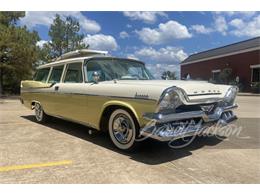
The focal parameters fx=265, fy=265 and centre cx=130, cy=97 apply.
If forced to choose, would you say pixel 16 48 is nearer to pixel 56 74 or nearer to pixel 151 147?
pixel 56 74

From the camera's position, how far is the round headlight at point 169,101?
3732mm

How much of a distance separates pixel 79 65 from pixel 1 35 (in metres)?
12.5

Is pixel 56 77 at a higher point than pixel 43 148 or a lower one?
higher

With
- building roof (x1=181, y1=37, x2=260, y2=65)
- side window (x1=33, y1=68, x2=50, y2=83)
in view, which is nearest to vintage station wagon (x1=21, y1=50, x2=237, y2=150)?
side window (x1=33, y1=68, x2=50, y2=83)

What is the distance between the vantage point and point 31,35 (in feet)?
59.1

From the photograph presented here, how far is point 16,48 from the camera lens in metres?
16.5

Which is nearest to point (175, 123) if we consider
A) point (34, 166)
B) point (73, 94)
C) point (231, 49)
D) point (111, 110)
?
point (111, 110)

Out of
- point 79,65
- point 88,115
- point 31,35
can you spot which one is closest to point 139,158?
point 88,115

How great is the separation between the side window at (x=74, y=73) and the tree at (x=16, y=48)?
11898mm

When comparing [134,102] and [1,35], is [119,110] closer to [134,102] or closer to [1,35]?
[134,102]

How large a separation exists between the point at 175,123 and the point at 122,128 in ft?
3.16

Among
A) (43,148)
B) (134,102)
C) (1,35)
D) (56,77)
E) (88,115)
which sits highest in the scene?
(1,35)

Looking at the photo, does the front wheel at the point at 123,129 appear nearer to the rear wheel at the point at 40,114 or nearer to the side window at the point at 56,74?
the side window at the point at 56,74

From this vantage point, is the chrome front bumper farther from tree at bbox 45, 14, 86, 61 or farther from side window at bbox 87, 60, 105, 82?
tree at bbox 45, 14, 86, 61
